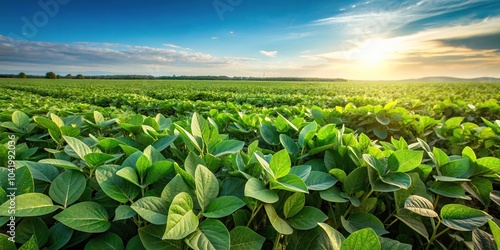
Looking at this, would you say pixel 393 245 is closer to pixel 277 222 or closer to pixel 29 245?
pixel 277 222

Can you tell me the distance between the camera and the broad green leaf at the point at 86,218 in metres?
0.76

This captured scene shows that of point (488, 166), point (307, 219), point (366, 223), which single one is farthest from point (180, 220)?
point (488, 166)

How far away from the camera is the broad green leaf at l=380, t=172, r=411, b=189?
3.30ft

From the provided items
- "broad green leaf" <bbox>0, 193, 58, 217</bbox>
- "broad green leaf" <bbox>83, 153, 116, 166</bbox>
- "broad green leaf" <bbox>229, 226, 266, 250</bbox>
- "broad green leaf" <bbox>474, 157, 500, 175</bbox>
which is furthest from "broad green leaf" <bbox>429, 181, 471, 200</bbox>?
"broad green leaf" <bbox>0, 193, 58, 217</bbox>

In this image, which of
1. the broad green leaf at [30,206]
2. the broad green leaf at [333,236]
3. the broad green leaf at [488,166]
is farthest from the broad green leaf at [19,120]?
the broad green leaf at [488,166]

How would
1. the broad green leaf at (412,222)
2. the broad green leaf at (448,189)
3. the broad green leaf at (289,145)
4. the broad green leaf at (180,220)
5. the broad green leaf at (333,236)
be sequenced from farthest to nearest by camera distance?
the broad green leaf at (289,145) < the broad green leaf at (448,189) < the broad green leaf at (412,222) < the broad green leaf at (333,236) < the broad green leaf at (180,220)

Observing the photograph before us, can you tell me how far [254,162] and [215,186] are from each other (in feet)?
0.65

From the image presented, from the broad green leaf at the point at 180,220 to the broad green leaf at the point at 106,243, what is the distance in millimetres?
233

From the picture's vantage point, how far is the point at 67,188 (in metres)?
0.92

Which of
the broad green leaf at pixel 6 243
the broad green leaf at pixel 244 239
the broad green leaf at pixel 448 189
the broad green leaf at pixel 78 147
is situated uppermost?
the broad green leaf at pixel 78 147

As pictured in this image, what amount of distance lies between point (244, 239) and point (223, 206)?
0.13m

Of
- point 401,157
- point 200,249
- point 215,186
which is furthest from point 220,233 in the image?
point 401,157

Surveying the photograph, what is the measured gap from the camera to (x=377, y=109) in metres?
3.18

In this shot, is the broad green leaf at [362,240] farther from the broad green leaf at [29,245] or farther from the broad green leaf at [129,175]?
the broad green leaf at [29,245]
